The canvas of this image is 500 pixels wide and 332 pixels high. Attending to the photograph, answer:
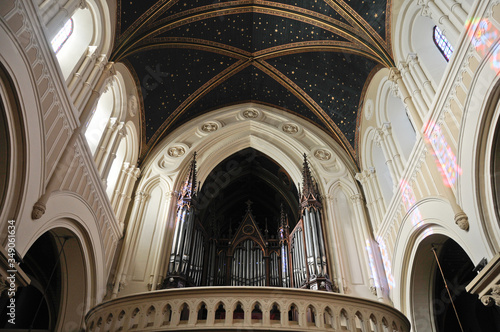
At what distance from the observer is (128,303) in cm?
652

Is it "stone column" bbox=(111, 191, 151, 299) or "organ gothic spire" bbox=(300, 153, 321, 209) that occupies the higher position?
"organ gothic spire" bbox=(300, 153, 321, 209)

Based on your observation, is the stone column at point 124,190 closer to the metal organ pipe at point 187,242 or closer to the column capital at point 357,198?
the metal organ pipe at point 187,242

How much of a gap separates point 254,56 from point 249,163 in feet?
14.0

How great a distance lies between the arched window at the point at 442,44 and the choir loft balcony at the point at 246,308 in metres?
5.56

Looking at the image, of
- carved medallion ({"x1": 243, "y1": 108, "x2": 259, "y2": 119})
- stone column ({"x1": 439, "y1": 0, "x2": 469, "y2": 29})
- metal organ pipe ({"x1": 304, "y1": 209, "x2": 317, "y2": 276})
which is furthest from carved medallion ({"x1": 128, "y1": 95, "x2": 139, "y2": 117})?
stone column ({"x1": 439, "y1": 0, "x2": 469, "y2": 29})

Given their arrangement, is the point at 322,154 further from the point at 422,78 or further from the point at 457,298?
the point at 457,298

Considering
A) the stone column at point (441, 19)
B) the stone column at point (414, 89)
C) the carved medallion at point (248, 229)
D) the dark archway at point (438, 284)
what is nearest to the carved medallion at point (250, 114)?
the carved medallion at point (248, 229)

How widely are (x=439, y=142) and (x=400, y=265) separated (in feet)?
11.1

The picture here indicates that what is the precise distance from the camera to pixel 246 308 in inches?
243

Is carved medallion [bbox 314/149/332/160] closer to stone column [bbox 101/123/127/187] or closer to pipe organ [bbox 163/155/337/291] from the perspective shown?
pipe organ [bbox 163/155/337/291]

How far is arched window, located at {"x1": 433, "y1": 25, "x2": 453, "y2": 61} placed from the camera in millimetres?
8258

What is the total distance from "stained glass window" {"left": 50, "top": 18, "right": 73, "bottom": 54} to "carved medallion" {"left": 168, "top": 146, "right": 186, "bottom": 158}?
5453 millimetres

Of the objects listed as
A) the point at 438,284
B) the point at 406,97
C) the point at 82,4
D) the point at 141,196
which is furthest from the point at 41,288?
the point at 406,97

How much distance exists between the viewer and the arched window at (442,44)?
826 centimetres
